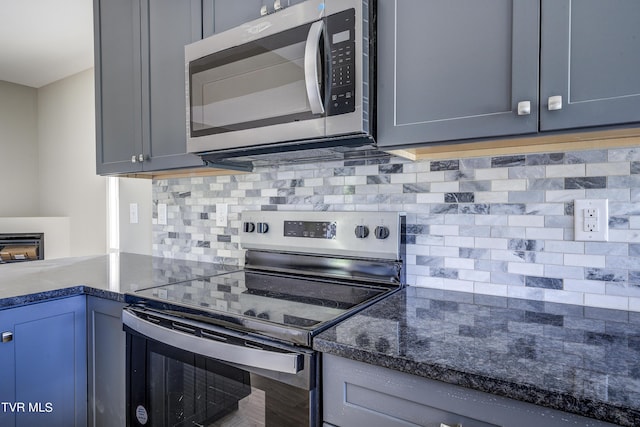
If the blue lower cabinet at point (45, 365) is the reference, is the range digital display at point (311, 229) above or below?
above

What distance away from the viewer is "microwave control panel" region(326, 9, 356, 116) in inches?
43.3

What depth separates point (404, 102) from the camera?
1.09 metres

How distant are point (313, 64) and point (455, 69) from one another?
407mm

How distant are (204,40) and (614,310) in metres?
1.65

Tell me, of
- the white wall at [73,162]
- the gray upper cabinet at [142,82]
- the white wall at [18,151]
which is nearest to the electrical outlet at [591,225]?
the gray upper cabinet at [142,82]

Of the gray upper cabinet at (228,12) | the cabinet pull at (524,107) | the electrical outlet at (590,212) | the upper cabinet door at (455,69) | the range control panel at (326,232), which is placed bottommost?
the range control panel at (326,232)

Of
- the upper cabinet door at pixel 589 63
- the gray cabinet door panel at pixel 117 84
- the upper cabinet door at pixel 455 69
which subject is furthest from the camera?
the gray cabinet door panel at pixel 117 84

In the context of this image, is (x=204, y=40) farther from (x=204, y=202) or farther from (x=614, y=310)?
(x=614, y=310)

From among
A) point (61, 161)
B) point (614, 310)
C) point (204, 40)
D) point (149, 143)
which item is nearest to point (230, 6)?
point (204, 40)

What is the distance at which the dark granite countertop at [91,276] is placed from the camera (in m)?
1.37

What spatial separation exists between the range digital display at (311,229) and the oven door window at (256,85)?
47 cm

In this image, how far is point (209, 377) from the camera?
1.05m

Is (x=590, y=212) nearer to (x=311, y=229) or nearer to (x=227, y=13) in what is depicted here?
(x=311, y=229)

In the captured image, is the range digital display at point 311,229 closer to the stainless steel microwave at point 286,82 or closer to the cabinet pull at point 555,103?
the stainless steel microwave at point 286,82
